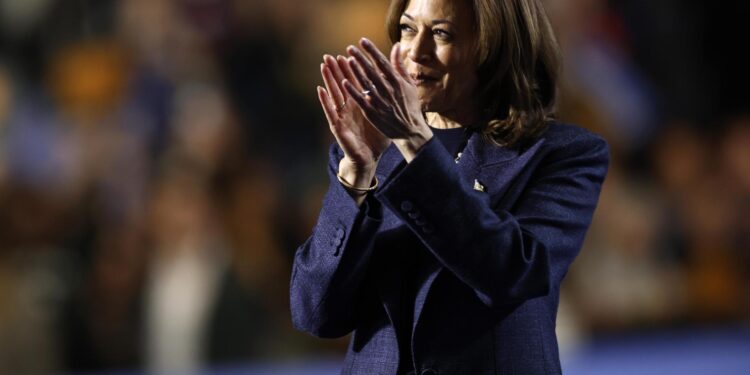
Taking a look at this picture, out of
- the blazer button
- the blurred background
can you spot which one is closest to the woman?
the blazer button

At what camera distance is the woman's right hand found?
1.30 meters

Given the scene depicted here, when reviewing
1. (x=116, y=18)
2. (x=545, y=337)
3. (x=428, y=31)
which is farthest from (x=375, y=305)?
(x=116, y=18)

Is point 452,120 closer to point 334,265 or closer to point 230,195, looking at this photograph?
point 334,265

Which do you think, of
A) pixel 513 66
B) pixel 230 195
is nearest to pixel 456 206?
pixel 513 66

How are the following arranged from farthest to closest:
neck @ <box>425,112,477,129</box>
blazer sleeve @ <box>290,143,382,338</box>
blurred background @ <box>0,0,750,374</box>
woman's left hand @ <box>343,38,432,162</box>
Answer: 1. blurred background @ <box>0,0,750,374</box>
2. neck @ <box>425,112,477,129</box>
3. blazer sleeve @ <box>290,143,382,338</box>
4. woman's left hand @ <box>343,38,432,162</box>

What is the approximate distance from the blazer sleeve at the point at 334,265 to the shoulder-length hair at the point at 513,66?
0.19 metres

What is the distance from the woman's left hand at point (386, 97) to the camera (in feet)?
3.98

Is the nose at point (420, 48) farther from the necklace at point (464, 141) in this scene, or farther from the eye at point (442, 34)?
the necklace at point (464, 141)

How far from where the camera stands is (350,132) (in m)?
1.31

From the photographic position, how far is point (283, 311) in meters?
3.73

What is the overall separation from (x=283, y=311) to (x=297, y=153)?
615mm

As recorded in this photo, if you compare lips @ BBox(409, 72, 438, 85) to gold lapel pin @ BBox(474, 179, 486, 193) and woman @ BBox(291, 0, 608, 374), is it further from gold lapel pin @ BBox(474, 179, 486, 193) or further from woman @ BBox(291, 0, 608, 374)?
gold lapel pin @ BBox(474, 179, 486, 193)

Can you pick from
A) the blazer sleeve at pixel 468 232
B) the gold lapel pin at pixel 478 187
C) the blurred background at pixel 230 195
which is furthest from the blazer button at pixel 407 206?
the blurred background at pixel 230 195

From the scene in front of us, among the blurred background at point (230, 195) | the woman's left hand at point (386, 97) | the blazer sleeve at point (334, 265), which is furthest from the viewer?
the blurred background at point (230, 195)
